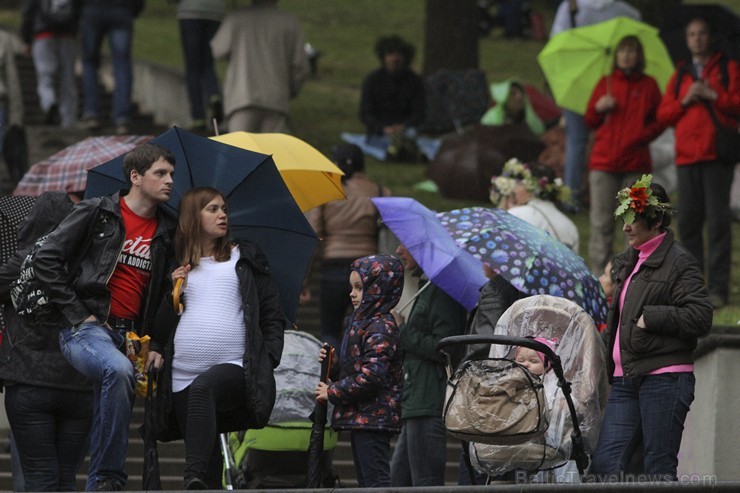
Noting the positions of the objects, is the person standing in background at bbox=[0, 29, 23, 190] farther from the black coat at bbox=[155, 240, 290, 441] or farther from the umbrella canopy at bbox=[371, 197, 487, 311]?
the black coat at bbox=[155, 240, 290, 441]

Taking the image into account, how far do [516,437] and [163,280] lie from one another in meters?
1.99

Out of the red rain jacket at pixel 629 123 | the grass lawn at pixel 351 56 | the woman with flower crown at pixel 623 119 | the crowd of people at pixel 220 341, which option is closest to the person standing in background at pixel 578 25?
the grass lawn at pixel 351 56

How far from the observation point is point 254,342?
9.61m

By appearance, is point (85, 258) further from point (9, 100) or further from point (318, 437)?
point (9, 100)

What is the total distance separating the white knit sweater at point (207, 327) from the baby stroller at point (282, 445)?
1.40m

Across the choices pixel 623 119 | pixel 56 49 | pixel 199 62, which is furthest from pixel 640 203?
pixel 56 49

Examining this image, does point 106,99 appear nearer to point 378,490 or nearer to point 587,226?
point 587,226

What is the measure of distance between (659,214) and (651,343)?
69 centimetres

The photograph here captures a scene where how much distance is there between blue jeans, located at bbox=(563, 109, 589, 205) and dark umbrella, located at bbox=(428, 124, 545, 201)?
144 cm

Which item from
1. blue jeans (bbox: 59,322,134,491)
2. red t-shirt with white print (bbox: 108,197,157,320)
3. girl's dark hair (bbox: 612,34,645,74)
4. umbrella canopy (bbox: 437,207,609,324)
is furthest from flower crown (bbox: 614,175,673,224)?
girl's dark hair (bbox: 612,34,645,74)

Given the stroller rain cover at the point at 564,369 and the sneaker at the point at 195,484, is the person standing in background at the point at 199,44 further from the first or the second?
the sneaker at the point at 195,484

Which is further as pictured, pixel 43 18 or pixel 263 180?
pixel 43 18

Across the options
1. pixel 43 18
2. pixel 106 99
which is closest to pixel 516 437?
pixel 43 18

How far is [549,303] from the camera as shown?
10.2 m
